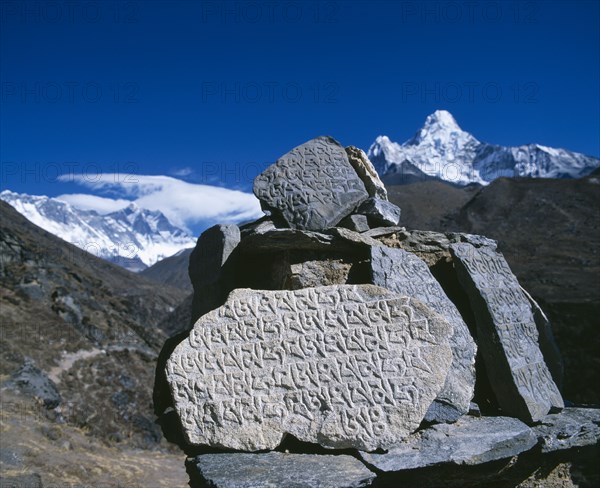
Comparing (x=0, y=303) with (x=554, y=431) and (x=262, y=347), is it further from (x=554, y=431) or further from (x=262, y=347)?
(x=554, y=431)

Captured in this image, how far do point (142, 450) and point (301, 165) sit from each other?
31.2 feet

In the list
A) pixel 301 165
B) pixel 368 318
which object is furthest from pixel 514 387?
pixel 301 165

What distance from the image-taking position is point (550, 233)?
119ft

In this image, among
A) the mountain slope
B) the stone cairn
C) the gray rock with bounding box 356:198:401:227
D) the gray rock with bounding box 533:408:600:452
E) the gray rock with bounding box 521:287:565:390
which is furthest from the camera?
the mountain slope

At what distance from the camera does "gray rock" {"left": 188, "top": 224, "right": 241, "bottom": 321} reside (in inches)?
225

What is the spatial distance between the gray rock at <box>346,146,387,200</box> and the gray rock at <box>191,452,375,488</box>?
3.38m

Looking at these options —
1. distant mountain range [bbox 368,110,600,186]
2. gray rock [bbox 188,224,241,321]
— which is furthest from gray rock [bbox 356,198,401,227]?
distant mountain range [bbox 368,110,600,186]

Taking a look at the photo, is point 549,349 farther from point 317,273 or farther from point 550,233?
point 550,233

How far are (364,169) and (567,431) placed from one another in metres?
3.39

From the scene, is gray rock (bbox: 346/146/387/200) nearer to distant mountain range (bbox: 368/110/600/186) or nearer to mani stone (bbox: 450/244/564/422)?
mani stone (bbox: 450/244/564/422)

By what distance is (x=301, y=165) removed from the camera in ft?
19.7

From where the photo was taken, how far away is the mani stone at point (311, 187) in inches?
224

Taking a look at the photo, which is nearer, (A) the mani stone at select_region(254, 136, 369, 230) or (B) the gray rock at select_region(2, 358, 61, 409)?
(A) the mani stone at select_region(254, 136, 369, 230)

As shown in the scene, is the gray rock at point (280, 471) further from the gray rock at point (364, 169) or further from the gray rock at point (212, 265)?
the gray rock at point (364, 169)
